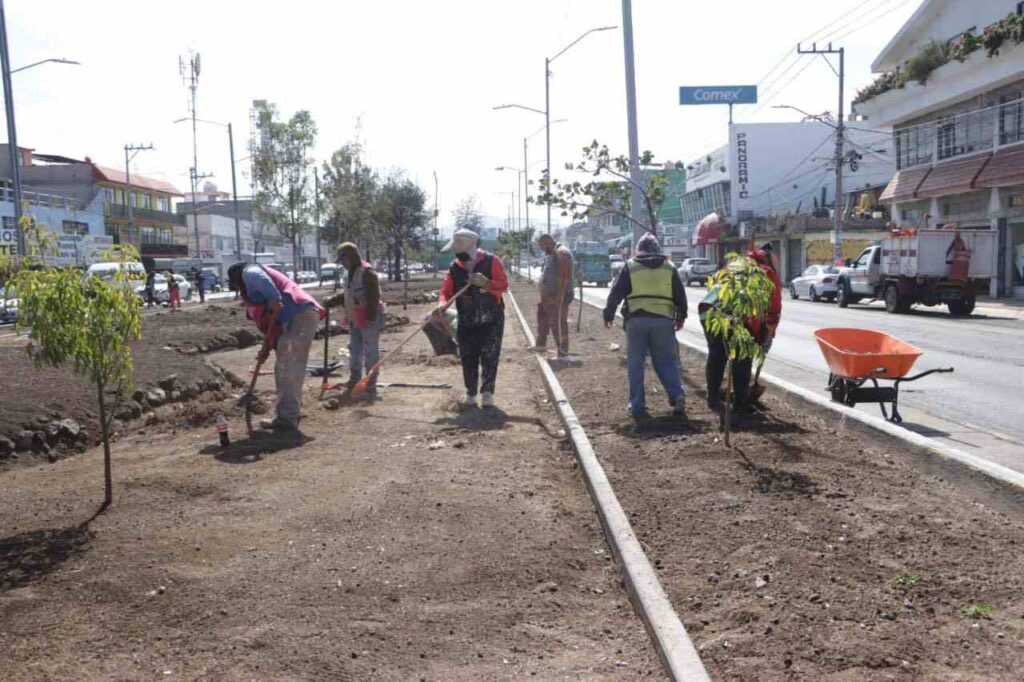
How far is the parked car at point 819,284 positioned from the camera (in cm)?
3425

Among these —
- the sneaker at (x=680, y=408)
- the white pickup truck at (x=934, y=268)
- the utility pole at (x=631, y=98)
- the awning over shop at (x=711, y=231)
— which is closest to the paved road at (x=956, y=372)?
the white pickup truck at (x=934, y=268)

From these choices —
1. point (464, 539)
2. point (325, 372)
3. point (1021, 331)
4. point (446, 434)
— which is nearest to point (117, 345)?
point (464, 539)

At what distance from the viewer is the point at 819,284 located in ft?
114

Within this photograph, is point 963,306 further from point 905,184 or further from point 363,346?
point 363,346

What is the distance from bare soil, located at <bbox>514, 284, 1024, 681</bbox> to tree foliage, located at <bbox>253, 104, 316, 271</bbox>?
37.5 metres

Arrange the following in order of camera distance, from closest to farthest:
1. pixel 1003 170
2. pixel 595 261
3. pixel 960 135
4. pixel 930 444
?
pixel 930 444
pixel 1003 170
pixel 960 135
pixel 595 261

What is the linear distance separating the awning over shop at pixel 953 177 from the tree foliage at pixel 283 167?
2617 centimetres

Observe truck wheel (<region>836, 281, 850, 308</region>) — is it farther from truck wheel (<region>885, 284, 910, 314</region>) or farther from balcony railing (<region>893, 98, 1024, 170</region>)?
balcony railing (<region>893, 98, 1024, 170</region>)

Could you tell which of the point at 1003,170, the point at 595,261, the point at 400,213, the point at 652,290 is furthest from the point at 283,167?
the point at 652,290

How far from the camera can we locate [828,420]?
25.4 feet

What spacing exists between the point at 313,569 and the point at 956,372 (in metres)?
10.3

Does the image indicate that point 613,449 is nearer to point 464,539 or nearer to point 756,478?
point 756,478

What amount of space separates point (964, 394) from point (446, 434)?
6.13 m

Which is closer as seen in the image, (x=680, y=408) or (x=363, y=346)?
(x=680, y=408)
